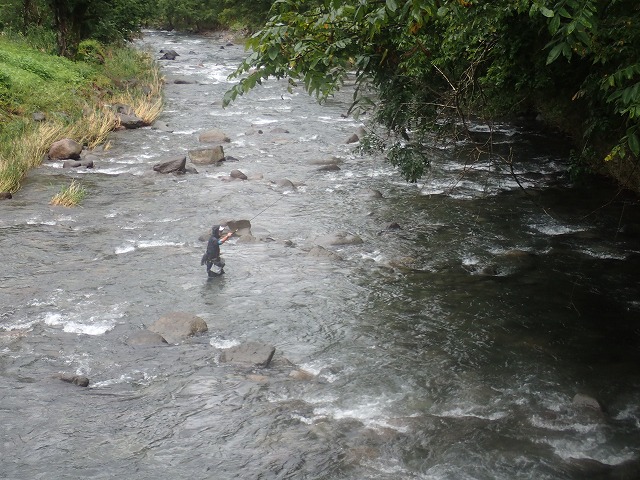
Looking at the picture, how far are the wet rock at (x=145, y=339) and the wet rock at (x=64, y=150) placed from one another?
942 centimetres

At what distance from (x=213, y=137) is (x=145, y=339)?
11.7 m

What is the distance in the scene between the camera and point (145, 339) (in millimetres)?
9047

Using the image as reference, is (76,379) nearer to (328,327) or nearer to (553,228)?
(328,327)

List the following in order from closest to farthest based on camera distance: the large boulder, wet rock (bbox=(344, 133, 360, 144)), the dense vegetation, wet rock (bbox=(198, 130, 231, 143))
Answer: the large boulder < the dense vegetation < wet rock (bbox=(344, 133, 360, 144)) < wet rock (bbox=(198, 130, 231, 143))

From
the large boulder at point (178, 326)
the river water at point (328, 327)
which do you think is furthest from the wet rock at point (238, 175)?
the large boulder at point (178, 326)

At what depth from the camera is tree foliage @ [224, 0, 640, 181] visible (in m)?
6.31

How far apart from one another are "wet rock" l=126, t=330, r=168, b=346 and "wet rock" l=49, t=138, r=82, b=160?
9417 mm

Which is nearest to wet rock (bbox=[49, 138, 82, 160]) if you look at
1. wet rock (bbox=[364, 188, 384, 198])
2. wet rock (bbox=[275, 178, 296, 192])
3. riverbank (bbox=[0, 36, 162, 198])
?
riverbank (bbox=[0, 36, 162, 198])

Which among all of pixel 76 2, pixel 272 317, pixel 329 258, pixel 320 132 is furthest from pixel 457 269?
pixel 76 2

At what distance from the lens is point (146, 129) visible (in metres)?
21.0

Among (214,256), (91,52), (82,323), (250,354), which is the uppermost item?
(91,52)

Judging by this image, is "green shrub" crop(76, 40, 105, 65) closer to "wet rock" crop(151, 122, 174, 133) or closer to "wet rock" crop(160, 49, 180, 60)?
"wet rock" crop(151, 122, 174, 133)

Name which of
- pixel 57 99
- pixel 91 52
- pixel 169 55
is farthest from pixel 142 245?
pixel 169 55

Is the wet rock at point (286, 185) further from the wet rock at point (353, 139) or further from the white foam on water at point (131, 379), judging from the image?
the white foam on water at point (131, 379)
